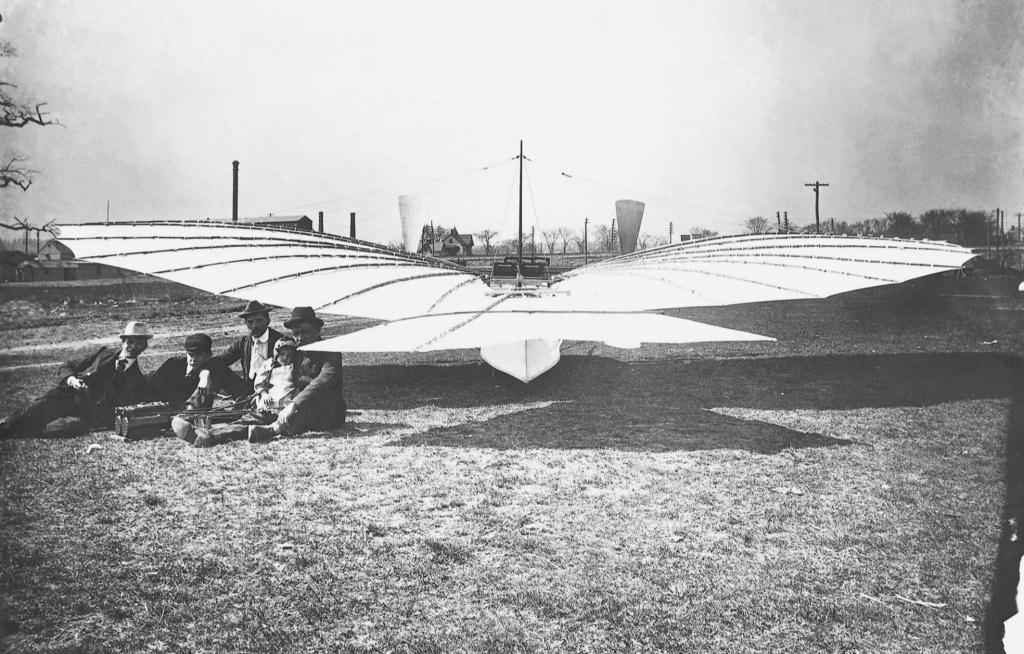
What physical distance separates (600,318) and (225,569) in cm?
460

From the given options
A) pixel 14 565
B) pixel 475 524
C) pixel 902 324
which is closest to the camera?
pixel 14 565

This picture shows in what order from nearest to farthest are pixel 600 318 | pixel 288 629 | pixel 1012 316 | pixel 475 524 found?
pixel 288 629 → pixel 475 524 → pixel 600 318 → pixel 1012 316

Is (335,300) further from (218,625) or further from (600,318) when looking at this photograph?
(218,625)

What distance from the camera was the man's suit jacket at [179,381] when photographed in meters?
8.78

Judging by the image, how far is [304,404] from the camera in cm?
796

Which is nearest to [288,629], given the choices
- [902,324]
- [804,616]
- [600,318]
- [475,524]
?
[475,524]

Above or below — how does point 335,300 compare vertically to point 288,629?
above

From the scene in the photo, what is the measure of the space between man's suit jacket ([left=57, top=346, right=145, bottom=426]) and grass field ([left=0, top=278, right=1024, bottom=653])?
769 mm

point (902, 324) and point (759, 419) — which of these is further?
point (902, 324)

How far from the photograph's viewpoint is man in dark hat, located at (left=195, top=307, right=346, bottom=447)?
7.77 meters

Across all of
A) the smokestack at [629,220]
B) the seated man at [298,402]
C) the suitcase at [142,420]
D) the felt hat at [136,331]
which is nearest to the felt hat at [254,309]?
the seated man at [298,402]

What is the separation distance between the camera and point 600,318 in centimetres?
765

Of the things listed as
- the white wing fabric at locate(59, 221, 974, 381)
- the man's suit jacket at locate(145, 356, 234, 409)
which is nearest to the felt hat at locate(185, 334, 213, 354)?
the man's suit jacket at locate(145, 356, 234, 409)

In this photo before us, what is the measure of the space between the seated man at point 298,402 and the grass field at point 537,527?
29cm
